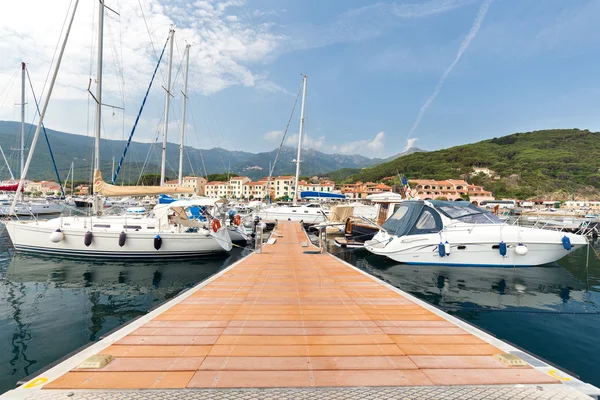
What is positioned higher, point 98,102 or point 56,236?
point 98,102

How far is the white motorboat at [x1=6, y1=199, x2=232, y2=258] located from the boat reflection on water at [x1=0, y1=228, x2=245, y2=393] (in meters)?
0.49

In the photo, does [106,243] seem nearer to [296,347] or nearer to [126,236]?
[126,236]

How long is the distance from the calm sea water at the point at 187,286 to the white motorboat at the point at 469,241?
458mm

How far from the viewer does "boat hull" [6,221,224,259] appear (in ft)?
41.6

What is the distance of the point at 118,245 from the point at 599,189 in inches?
4371

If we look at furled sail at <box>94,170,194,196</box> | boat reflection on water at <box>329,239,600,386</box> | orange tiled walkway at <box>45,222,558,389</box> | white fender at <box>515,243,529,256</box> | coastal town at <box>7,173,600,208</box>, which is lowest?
boat reflection on water at <box>329,239,600,386</box>

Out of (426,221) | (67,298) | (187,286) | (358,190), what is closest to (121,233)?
(67,298)

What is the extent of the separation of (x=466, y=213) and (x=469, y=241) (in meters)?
1.27

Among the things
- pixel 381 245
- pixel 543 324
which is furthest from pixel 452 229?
pixel 543 324

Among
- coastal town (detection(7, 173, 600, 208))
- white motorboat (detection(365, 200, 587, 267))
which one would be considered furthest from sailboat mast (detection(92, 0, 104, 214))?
coastal town (detection(7, 173, 600, 208))

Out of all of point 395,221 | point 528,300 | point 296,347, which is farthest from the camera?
point 395,221

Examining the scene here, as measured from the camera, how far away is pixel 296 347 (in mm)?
3615

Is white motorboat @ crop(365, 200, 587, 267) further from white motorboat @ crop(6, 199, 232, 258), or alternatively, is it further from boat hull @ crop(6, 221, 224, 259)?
boat hull @ crop(6, 221, 224, 259)

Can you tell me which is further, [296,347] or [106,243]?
[106,243]
